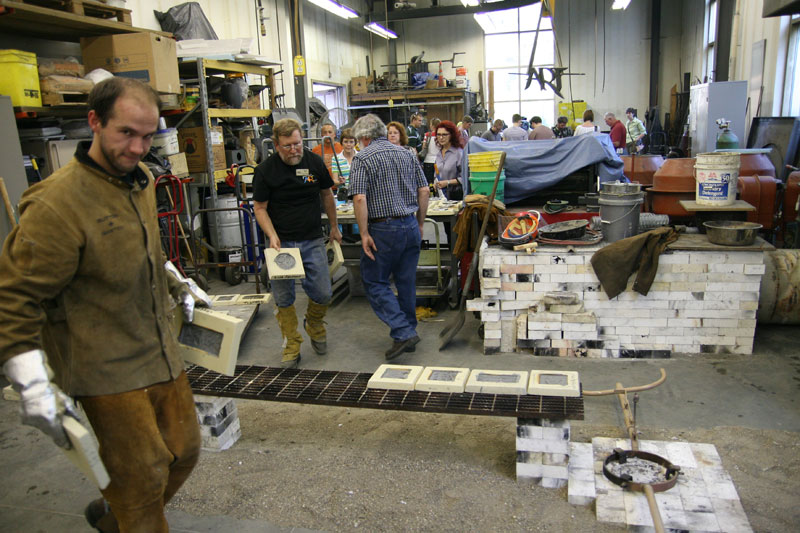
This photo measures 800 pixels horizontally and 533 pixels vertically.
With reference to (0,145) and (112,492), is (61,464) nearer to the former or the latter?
(112,492)

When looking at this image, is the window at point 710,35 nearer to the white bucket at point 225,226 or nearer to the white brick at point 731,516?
the white bucket at point 225,226

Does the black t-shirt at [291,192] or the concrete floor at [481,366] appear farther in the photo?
the black t-shirt at [291,192]

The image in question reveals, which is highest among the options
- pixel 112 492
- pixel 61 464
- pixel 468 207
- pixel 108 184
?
pixel 108 184

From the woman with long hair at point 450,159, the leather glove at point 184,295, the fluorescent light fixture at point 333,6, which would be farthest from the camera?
the fluorescent light fixture at point 333,6

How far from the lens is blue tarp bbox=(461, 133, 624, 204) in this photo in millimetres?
6348

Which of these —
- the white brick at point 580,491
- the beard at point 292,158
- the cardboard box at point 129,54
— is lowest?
the white brick at point 580,491

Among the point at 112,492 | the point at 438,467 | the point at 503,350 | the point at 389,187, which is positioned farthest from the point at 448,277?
the point at 112,492

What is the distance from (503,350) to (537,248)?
83 cm

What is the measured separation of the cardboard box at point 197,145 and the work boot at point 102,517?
18.8 feet

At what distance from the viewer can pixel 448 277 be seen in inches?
248

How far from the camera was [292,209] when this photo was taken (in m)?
4.42

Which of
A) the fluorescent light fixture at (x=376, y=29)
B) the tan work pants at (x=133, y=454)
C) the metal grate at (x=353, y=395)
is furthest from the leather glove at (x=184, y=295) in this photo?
the fluorescent light fixture at (x=376, y=29)

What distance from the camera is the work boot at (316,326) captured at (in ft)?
15.7

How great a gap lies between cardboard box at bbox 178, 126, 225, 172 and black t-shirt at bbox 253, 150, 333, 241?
11.8ft
